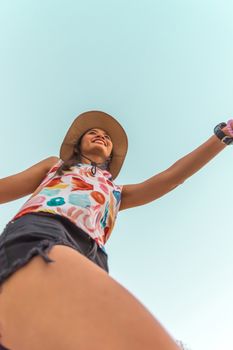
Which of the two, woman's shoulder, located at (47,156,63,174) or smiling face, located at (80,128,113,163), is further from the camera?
smiling face, located at (80,128,113,163)

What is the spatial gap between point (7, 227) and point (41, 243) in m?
0.47

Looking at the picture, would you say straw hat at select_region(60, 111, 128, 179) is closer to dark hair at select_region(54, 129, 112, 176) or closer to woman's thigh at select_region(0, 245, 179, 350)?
dark hair at select_region(54, 129, 112, 176)

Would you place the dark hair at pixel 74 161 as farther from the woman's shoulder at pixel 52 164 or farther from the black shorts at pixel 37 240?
the black shorts at pixel 37 240

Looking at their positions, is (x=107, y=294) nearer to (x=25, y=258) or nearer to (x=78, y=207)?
(x=25, y=258)

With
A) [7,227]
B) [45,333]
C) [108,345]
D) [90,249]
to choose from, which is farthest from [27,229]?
[108,345]

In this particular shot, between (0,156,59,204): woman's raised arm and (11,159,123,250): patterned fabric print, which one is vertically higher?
(0,156,59,204): woman's raised arm

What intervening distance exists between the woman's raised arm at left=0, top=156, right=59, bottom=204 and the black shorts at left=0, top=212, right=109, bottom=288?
742mm

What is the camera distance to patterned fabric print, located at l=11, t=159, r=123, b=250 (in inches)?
78.7

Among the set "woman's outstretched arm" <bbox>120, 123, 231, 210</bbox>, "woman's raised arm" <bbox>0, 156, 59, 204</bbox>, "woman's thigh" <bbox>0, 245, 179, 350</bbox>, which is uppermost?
"woman's raised arm" <bbox>0, 156, 59, 204</bbox>

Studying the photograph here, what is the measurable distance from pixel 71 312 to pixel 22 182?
1.67 meters

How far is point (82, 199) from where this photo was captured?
2189mm

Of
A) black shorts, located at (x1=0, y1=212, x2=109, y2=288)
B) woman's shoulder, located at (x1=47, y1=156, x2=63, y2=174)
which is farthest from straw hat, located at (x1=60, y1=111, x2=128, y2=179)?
black shorts, located at (x1=0, y1=212, x2=109, y2=288)

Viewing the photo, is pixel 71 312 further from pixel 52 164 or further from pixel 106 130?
pixel 106 130

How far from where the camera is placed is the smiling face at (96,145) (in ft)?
9.83
